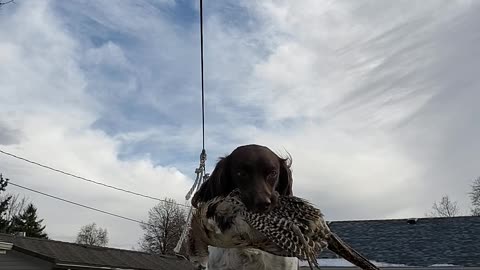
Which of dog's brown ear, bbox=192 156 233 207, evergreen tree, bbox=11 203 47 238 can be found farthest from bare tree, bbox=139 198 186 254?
dog's brown ear, bbox=192 156 233 207

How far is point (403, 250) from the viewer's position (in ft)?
50.6

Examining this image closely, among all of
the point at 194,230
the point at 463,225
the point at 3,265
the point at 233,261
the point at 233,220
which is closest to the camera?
the point at 233,220

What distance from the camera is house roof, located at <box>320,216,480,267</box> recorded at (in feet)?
47.9

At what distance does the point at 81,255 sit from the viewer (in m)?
15.0

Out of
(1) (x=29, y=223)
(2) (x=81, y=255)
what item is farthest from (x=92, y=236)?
(2) (x=81, y=255)

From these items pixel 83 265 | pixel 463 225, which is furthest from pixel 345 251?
pixel 463 225

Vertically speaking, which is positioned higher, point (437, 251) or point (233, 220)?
point (437, 251)

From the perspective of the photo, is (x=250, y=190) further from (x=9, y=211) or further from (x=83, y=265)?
(x=9, y=211)

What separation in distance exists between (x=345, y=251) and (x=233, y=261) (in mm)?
391

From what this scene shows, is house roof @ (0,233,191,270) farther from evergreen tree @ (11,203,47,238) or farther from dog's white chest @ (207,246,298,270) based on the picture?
evergreen tree @ (11,203,47,238)

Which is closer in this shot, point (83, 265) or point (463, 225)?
point (83, 265)

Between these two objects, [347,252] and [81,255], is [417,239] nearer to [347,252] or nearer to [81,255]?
[81,255]

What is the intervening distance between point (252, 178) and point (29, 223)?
4572 centimetres

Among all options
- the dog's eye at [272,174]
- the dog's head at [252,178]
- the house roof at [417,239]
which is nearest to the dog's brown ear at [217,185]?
the dog's head at [252,178]
